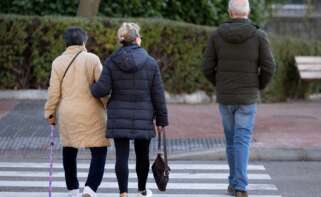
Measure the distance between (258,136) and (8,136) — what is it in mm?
3530

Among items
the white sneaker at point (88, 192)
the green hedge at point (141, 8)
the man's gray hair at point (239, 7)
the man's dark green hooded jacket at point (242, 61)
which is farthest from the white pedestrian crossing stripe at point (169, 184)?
the green hedge at point (141, 8)

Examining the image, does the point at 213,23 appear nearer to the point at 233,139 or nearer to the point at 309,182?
the point at 309,182

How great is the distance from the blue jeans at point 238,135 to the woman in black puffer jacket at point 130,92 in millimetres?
724

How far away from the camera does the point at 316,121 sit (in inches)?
547

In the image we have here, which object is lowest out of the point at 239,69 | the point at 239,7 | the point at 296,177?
the point at 296,177

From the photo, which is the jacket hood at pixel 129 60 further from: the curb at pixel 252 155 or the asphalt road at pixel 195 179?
the curb at pixel 252 155

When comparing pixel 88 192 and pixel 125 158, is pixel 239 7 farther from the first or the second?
pixel 88 192

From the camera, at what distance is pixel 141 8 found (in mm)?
17703

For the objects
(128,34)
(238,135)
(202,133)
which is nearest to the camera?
(128,34)

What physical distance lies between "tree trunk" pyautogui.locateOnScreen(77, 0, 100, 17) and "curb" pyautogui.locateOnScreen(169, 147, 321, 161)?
667 centimetres

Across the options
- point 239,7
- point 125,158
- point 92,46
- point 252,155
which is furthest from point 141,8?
point 125,158

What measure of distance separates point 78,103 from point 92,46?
8267 millimetres

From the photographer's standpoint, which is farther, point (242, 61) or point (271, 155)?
point (271, 155)

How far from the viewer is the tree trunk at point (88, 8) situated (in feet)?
55.4
